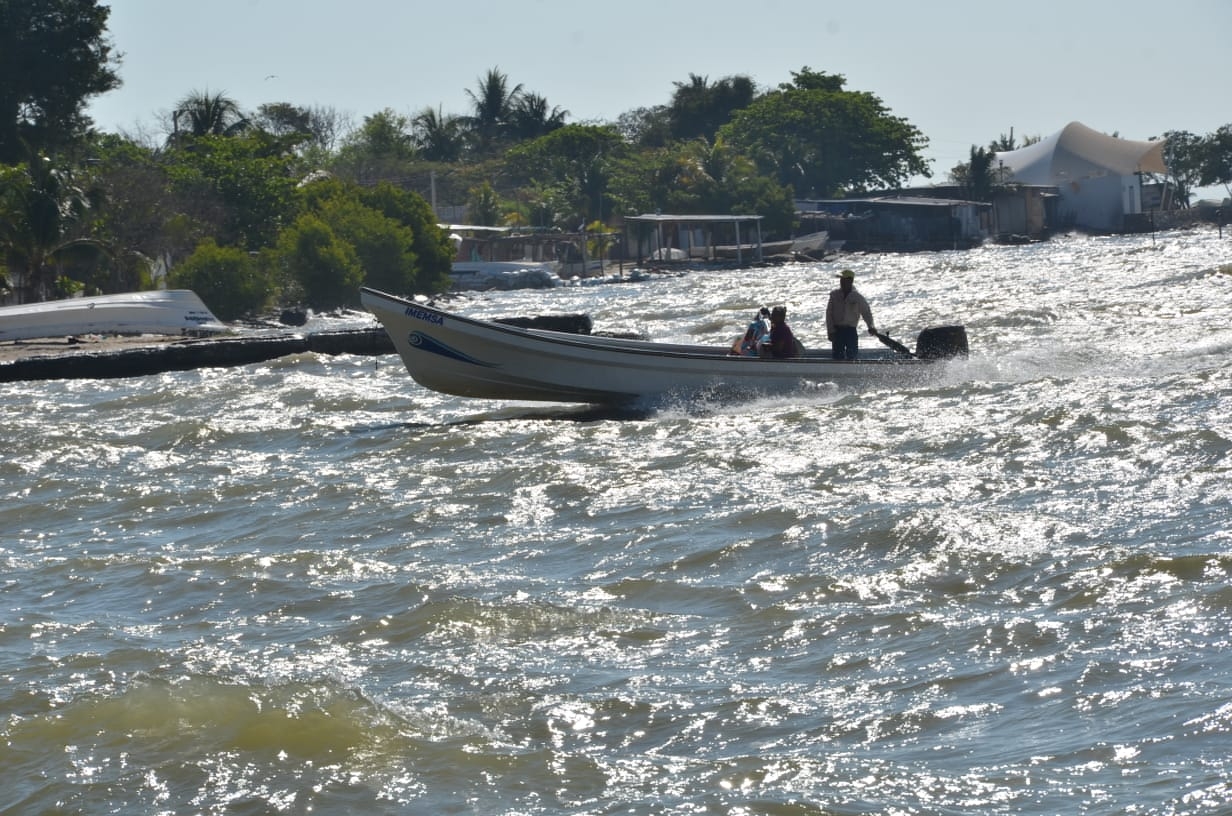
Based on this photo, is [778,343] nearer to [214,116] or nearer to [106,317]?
[106,317]

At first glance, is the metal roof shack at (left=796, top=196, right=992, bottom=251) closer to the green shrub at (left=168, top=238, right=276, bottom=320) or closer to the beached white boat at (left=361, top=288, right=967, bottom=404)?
the green shrub at (left=168, top=238, right=276, bottom=320)

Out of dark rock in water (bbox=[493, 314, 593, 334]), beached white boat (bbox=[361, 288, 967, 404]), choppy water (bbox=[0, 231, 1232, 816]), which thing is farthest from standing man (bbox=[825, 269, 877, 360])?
dark rock in water (bbox=[493, 314, 593, 334])

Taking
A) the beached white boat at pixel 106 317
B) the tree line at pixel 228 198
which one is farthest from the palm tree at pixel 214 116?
the beached white boat at pixel 106 317

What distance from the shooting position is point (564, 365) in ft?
51.5

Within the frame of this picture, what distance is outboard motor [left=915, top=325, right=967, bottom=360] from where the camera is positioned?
1686cm

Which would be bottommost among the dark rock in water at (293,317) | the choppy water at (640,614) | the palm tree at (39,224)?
the choppy water at (640,614)

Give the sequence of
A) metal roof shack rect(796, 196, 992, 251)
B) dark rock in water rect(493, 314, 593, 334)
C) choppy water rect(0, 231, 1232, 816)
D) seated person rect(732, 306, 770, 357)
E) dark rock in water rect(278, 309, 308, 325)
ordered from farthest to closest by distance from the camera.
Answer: metal roof shack rect(796, 196, 992, 251)
dark rock in water rect(278, 309, 308, 325)
dark rock in water rect(493, 314, 593, 334)
seated person rect(732, 306, 770, 357)
choppy water rect(0, 231, 1232, 816)

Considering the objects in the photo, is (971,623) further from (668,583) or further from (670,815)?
(670,815)

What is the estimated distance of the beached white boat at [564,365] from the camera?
15484mm

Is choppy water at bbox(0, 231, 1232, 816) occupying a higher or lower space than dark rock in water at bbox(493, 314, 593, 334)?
lower

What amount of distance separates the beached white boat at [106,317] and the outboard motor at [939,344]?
55.6 ft

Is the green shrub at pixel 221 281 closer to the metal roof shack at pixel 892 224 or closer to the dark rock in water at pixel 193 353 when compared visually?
the dark rock in water at pixel 193 353

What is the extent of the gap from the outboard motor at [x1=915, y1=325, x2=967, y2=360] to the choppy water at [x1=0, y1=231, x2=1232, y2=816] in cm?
196

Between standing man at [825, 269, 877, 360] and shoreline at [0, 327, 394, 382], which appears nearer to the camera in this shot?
standing man at [825, 269, 877, 360]
